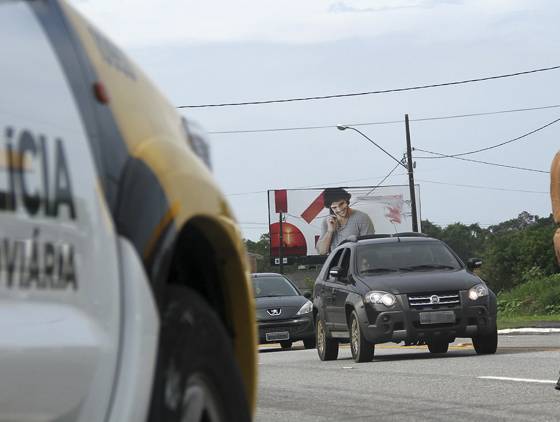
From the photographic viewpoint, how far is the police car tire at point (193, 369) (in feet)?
12.2

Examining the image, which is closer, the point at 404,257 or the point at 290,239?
the point at 404,257

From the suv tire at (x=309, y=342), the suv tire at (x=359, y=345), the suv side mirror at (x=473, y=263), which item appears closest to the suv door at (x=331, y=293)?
the suv tire at (x=359, y=345)

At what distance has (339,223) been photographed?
83.6m

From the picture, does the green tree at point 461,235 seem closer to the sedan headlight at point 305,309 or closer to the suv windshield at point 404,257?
the sedan headlight at point 305,309

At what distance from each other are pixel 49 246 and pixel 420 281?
47.2 feet

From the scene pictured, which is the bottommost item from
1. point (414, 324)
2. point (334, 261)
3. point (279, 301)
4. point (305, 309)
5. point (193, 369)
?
point (193, 369)

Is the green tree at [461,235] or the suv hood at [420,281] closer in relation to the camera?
the suv hood at [420,281]

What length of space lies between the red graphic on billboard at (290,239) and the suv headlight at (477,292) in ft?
216

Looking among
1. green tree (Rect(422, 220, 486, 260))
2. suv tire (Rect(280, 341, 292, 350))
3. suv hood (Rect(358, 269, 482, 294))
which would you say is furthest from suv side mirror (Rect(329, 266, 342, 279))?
green tree (Rect(422, 220, 486, 260))

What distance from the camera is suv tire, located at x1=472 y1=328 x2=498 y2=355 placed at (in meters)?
17.5

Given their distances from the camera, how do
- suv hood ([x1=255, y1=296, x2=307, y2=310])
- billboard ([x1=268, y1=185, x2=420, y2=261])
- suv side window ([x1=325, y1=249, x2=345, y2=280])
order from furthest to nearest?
billboard ([x1=268, y1=185, x2=420, y2=261])
suv hood ([x1=255, y1=296, x2=307, y2=310])
suv side window ([x1=325, y1=249, x2=345, y2=280])

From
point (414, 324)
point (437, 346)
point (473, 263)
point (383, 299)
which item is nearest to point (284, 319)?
point (437, 346)

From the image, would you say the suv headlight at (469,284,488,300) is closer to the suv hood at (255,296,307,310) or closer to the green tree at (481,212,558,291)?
the suv hood at (255,296,307,310)

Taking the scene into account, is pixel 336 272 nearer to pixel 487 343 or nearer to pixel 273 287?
pixel 487 343
